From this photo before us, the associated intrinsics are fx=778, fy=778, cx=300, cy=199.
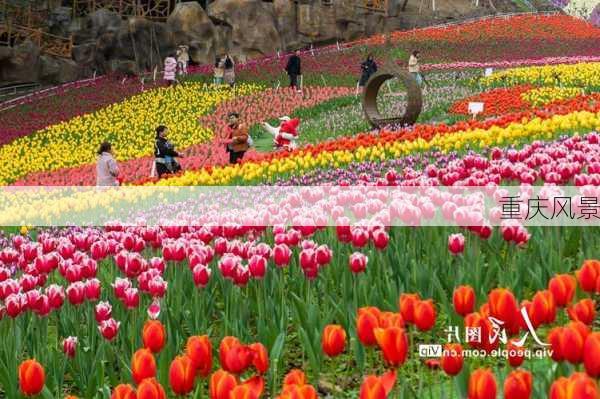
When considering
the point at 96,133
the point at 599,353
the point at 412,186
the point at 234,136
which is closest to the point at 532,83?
the point at 234,136

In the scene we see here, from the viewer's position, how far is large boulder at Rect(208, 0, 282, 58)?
4394cm

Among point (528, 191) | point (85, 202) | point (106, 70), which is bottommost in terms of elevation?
point (85, 202)

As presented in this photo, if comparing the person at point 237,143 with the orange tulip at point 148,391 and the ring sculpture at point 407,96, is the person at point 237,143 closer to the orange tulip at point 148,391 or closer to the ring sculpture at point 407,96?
the ring sculpture at point 407,96

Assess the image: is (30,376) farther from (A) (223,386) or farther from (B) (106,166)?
(B) (106,166)

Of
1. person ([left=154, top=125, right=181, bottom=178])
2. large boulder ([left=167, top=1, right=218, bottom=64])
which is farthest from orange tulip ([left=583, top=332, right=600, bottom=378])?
large boulder ([left=167, top=1, right=218, bottom=64])

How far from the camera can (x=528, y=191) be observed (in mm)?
5320

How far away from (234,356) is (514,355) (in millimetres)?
1016

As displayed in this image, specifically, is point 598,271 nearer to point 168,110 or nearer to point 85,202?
point 85,202

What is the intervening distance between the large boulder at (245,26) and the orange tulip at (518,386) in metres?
42.6

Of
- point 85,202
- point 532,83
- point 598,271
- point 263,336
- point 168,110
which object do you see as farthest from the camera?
point 168,110

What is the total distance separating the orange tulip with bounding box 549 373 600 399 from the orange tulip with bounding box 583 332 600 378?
369 mm

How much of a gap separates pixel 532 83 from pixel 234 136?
1288 centimetres

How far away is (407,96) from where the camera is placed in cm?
1834

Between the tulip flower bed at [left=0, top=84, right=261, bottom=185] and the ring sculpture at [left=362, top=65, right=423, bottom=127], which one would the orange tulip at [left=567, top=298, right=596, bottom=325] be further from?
the tulip flower bed at [left=0, top=84, right=261, bottom=185]
